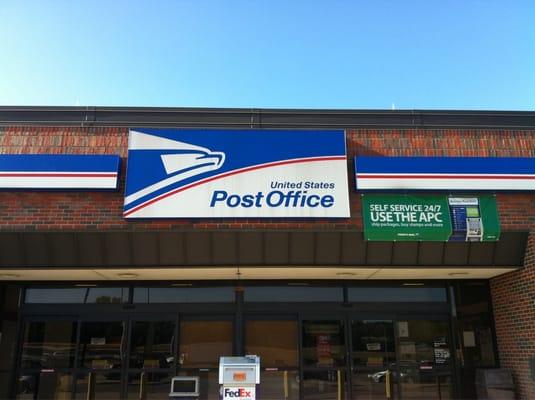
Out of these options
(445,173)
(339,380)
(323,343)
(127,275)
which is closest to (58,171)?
(127,275)

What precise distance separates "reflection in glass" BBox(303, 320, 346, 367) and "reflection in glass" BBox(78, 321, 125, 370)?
155 inches

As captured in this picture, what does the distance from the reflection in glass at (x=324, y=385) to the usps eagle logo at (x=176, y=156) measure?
4.81 m

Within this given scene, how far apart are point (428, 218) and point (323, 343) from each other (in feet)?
11.6

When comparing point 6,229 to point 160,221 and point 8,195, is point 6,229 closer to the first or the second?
point 8,195

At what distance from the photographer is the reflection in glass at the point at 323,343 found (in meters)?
10.7

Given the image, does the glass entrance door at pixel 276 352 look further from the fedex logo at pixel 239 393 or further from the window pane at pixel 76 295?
the window pane at pixel 76 295

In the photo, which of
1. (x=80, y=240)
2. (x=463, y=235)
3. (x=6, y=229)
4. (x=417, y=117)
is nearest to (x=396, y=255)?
(x=463, y=235)

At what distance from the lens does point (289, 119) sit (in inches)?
417

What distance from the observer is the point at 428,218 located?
965 cm

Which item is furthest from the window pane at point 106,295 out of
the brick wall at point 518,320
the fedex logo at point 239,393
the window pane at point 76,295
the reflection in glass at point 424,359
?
the brick wall at point 518,320

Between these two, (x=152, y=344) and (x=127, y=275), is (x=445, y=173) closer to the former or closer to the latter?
(x=127, y=275)

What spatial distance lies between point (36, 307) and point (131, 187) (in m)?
3.83

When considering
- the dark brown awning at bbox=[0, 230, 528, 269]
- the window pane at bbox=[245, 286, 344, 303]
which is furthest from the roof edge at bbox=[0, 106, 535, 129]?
the window pane at bbox=[245, 286, 344, 303]

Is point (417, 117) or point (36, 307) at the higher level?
point (417, 117)
